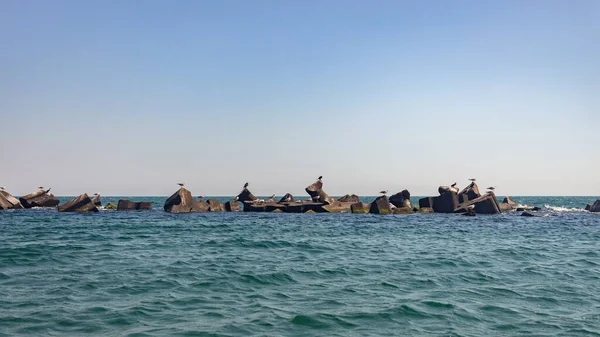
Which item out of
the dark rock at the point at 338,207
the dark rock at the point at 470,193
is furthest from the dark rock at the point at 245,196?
the dark rock at the point at 470,193

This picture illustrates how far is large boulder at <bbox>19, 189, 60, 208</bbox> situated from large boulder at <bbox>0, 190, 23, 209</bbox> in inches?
44.8

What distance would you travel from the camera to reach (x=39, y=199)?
64.4 metres

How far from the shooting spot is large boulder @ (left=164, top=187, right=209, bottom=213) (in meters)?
57.2

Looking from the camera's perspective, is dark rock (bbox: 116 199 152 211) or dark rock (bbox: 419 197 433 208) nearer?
dark rock (bbox: 419 197 433 208)

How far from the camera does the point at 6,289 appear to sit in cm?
1454

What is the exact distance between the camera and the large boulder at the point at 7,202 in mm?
60138

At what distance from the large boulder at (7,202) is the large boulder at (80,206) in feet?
27.5

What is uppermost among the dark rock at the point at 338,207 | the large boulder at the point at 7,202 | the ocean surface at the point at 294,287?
the large boulder at the point at 7,202

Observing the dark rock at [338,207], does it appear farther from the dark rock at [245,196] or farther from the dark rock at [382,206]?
the dark rock at [245,196]

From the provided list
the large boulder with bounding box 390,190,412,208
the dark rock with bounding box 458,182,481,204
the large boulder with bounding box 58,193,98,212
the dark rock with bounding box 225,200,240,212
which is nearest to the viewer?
the large boulder with bounding box 58,193,98,212

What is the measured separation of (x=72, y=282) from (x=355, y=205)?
44647mm

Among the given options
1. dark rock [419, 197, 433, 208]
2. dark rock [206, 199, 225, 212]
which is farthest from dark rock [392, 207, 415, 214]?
dark rock [206, 199, 225, 212]

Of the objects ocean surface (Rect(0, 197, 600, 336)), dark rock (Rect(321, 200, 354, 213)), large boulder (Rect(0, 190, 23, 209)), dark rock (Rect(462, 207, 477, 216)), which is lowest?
ocean surface (Rect(0, 197, 600, 336))

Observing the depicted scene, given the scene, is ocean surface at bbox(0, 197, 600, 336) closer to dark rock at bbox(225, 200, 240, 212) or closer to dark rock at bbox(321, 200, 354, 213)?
dark rock at bbox(321, 200, 354, 213)
